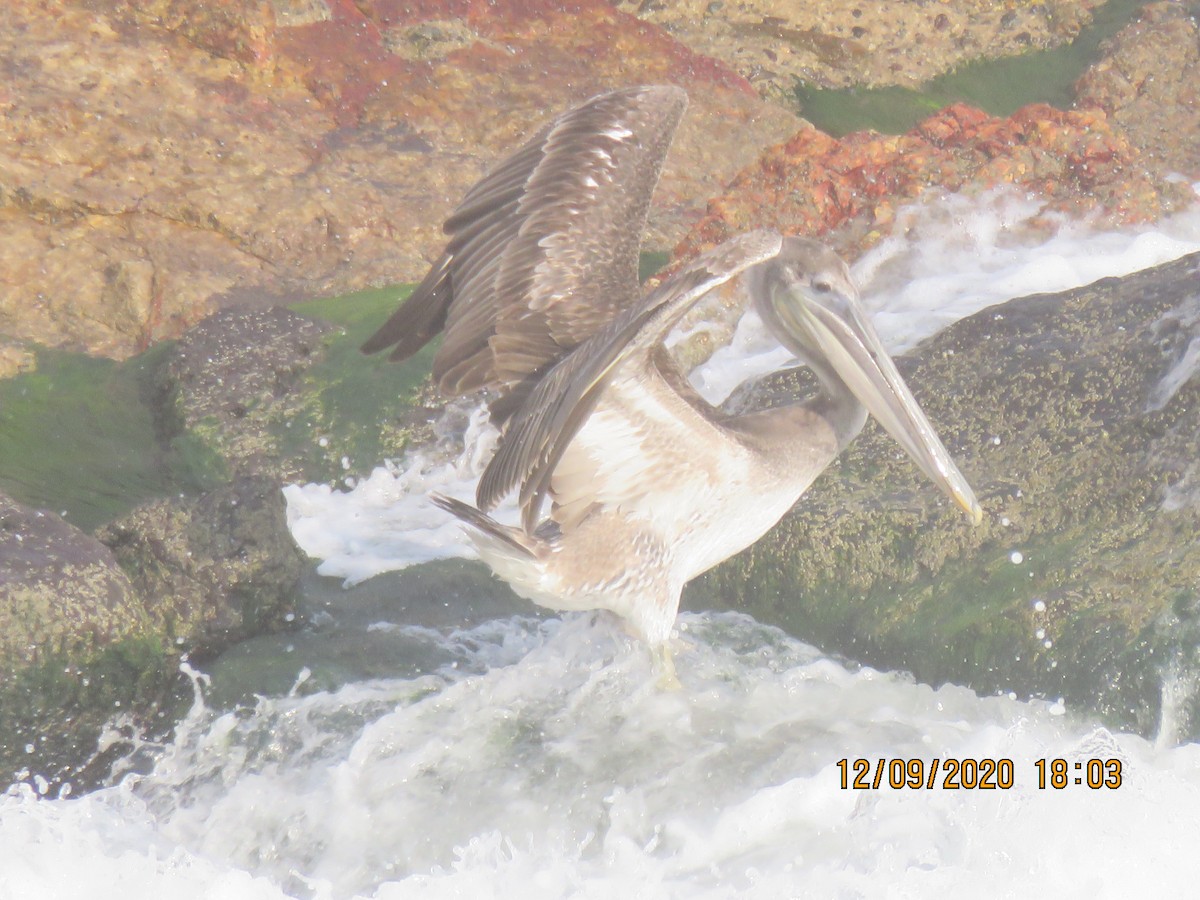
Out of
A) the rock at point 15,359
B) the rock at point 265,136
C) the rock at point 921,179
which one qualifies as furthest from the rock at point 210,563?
the rock at point 921,179

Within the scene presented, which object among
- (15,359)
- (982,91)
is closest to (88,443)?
(15,359)

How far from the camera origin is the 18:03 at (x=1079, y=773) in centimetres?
353

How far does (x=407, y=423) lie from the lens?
586cm

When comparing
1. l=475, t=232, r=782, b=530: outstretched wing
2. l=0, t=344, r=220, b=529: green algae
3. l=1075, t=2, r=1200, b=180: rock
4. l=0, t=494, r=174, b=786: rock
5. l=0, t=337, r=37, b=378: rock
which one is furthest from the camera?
l=1075, t=2, r=1200, b=180: rock

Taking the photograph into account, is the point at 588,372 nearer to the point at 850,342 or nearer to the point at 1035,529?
the point at 850,342

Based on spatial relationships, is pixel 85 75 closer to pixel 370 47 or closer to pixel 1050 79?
pixel 370 47

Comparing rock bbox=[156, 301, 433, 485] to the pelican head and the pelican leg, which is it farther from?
the pelican head

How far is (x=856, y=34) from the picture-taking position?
906 cm

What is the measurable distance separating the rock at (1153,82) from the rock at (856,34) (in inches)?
25.0

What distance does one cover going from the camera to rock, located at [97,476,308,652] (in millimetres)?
4242

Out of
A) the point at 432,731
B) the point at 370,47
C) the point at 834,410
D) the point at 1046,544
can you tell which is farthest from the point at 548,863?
the point at 370,47

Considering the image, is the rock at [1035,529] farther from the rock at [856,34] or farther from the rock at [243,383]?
the rock at [856,34]

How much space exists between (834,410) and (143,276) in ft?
12.4
